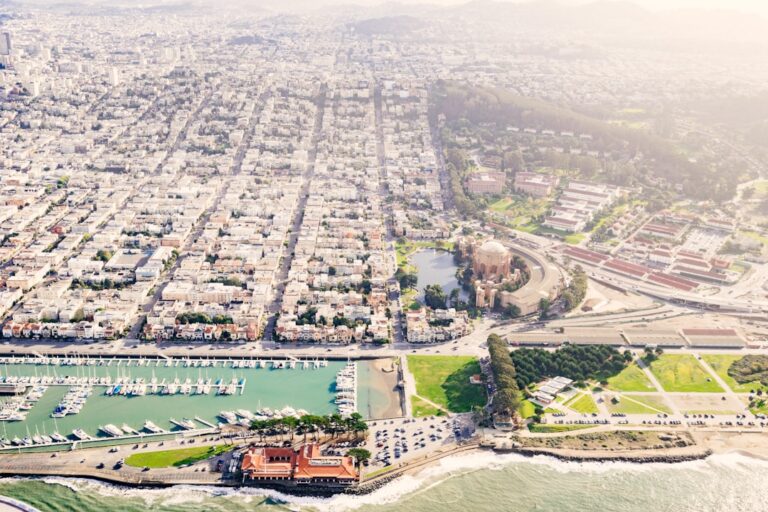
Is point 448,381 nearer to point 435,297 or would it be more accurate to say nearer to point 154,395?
point 435,297

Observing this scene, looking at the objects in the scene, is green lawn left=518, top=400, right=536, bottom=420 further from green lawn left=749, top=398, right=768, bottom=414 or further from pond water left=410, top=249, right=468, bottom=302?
pond water left=410, top=249, right=468, bottom=302

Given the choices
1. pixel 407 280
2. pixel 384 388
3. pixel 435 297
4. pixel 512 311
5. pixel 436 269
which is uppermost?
pixel 384 388

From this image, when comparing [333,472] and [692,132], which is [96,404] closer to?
[333,472]

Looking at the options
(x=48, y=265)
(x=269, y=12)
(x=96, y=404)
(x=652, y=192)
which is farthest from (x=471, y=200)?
(x=269, y=12)

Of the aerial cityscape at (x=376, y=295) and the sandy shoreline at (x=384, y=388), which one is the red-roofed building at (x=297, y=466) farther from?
the sandy shoreline at (x=384, y=388)

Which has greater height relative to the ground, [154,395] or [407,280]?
[154,395]

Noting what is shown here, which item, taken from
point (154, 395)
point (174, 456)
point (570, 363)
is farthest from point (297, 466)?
point (570, 363)
